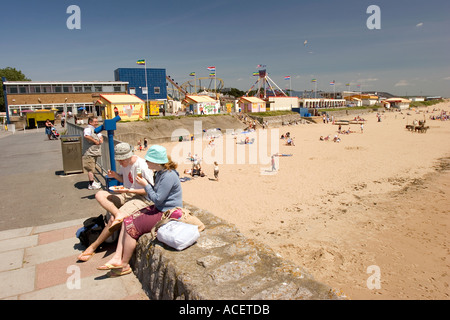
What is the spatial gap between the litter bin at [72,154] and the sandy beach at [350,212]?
474 cm

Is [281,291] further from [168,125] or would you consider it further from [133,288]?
[168,125]

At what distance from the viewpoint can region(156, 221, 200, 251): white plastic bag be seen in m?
3.05

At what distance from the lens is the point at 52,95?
141 ft

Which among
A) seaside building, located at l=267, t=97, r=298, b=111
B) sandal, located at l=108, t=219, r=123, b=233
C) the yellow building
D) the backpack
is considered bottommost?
the backpack

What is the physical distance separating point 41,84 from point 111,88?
1029 cm

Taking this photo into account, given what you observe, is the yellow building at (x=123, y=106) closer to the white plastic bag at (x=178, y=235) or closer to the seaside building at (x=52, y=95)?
the seaside building at (x=52, y=95)

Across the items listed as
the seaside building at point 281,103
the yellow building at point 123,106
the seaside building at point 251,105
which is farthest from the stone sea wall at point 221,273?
the seaside building at point 281,103

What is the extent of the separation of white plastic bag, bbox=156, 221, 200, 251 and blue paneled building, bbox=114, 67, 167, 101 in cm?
5601

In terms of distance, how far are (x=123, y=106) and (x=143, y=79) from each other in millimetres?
28304

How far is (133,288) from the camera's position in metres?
3.21

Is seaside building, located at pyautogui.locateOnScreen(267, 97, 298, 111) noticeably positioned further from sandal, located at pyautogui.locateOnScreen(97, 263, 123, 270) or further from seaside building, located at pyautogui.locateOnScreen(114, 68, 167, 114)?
sandal, located at pyautogui.locateOnScreen(97, 263, 123, 270)

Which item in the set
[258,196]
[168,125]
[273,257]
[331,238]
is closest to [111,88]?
[168,125]

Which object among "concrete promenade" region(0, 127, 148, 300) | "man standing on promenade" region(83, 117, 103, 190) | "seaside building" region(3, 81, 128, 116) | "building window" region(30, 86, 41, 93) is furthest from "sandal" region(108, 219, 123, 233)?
"building window" region(30, 86, 41, 93)

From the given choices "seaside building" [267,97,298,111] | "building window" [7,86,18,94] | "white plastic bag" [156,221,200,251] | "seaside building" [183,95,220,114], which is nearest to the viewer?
"white plastic bag" [156,221,200,251]
